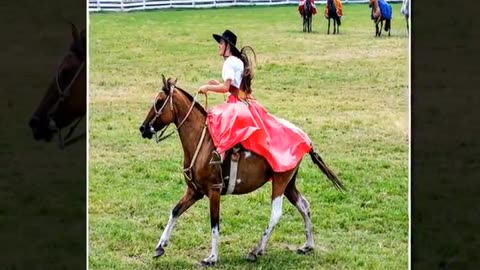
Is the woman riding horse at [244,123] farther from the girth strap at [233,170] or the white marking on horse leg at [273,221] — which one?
the white marking on horse leg at [273,221]

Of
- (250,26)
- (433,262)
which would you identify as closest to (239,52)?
(250,26)

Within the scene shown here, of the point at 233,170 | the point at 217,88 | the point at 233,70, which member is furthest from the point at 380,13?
the point at 233,170

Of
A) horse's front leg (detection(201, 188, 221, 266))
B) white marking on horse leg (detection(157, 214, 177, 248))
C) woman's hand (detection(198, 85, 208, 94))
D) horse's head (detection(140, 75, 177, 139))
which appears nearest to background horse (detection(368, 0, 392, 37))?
woman's hand (detection(198, 85, 208, 94))

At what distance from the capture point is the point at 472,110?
7121 mm

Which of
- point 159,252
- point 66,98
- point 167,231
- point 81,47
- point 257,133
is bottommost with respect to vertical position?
point 159,252

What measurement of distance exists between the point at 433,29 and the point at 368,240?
2026 millimetres

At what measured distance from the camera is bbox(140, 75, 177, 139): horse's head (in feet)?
17.0

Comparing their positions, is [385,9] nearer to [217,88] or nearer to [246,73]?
[246,73]

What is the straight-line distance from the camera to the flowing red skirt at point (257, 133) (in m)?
5.17

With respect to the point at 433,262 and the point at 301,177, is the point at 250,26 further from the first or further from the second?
the point at 433,262

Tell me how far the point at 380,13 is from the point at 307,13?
35 centimetres

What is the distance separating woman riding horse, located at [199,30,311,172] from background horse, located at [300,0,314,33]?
0.42 metres

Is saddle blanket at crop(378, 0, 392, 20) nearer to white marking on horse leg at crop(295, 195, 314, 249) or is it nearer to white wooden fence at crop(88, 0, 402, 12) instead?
white wooden fence at crop(88, 0, 402, 12)

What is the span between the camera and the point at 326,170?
213 inches
